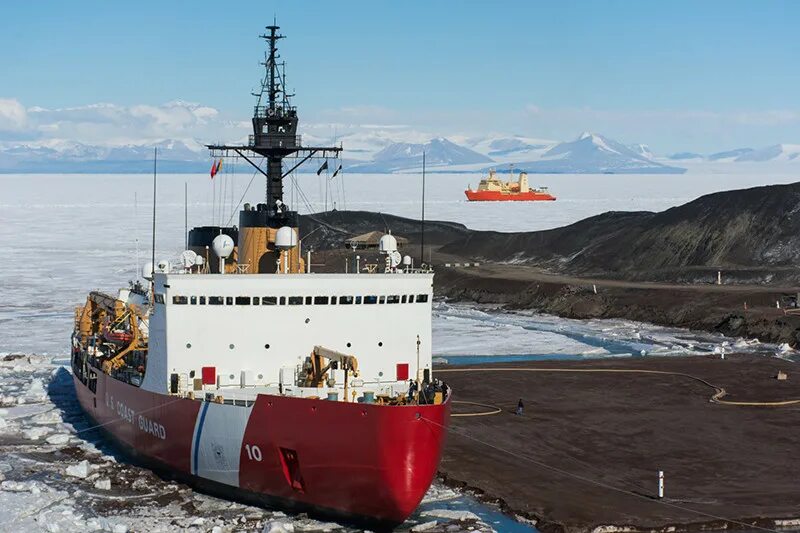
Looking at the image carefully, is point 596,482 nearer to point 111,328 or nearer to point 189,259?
point 189,259

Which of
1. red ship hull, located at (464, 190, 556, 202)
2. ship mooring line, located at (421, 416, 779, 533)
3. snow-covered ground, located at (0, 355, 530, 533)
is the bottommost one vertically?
snow-covered ground, located at (0, 355, 530, 533)

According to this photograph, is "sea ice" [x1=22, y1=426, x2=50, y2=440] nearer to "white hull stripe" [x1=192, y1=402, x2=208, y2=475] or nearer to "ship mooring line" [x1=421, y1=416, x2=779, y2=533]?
"white hull stripe" [x1=192, y1=402, x2=208, y2=475]

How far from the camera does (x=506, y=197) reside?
544ft

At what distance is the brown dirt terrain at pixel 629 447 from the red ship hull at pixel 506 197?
405 ft

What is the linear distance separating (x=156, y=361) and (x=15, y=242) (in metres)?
74.0

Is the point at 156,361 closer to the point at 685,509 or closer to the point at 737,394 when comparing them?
the point at 685,509

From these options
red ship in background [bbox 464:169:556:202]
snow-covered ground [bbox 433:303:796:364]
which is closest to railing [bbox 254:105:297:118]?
snow-covered ground [bbox 433:303:796:364]

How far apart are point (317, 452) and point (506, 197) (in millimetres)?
146169

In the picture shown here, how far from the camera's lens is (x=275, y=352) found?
24.2m

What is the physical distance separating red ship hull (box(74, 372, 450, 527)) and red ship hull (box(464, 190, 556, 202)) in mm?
141516

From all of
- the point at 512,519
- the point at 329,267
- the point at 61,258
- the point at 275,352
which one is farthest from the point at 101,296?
the point at 61,258

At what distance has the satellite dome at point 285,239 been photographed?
2602 cm

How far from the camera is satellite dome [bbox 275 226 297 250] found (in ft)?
85.4

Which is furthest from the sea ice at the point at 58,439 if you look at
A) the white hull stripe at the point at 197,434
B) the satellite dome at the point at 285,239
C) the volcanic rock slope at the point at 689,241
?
the volcanic rock slope at the point at 689,241
